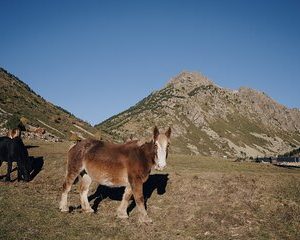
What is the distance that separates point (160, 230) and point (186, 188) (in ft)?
18.2

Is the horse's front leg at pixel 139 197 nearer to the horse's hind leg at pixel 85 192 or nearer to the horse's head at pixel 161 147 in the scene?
the horse's head at pixel 161 147

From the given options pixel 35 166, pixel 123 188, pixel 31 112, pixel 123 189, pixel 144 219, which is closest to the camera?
pixel 144 219

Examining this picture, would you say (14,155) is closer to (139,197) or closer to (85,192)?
(85,192)

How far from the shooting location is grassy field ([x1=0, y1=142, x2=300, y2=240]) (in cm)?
1326

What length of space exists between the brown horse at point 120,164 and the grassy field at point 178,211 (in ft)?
3.01

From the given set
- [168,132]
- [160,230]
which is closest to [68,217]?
[160,230]

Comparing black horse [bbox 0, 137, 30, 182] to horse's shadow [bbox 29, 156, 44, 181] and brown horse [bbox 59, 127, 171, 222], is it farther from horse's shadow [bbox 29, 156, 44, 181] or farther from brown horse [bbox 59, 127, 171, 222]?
brown horse [bbox 59, 127, 171, 222]

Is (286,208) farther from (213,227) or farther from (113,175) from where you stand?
(113,175)

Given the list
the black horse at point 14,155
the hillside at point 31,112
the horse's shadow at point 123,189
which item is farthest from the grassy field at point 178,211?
the hillside at point 31,112

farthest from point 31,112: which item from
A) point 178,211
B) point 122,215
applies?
point 178,211

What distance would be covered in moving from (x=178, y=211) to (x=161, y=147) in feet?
11.3

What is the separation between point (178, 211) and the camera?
1592cm

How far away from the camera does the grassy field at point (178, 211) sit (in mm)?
13258

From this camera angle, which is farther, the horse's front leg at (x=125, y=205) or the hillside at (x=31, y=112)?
the hillside at (x=31, y=112)
